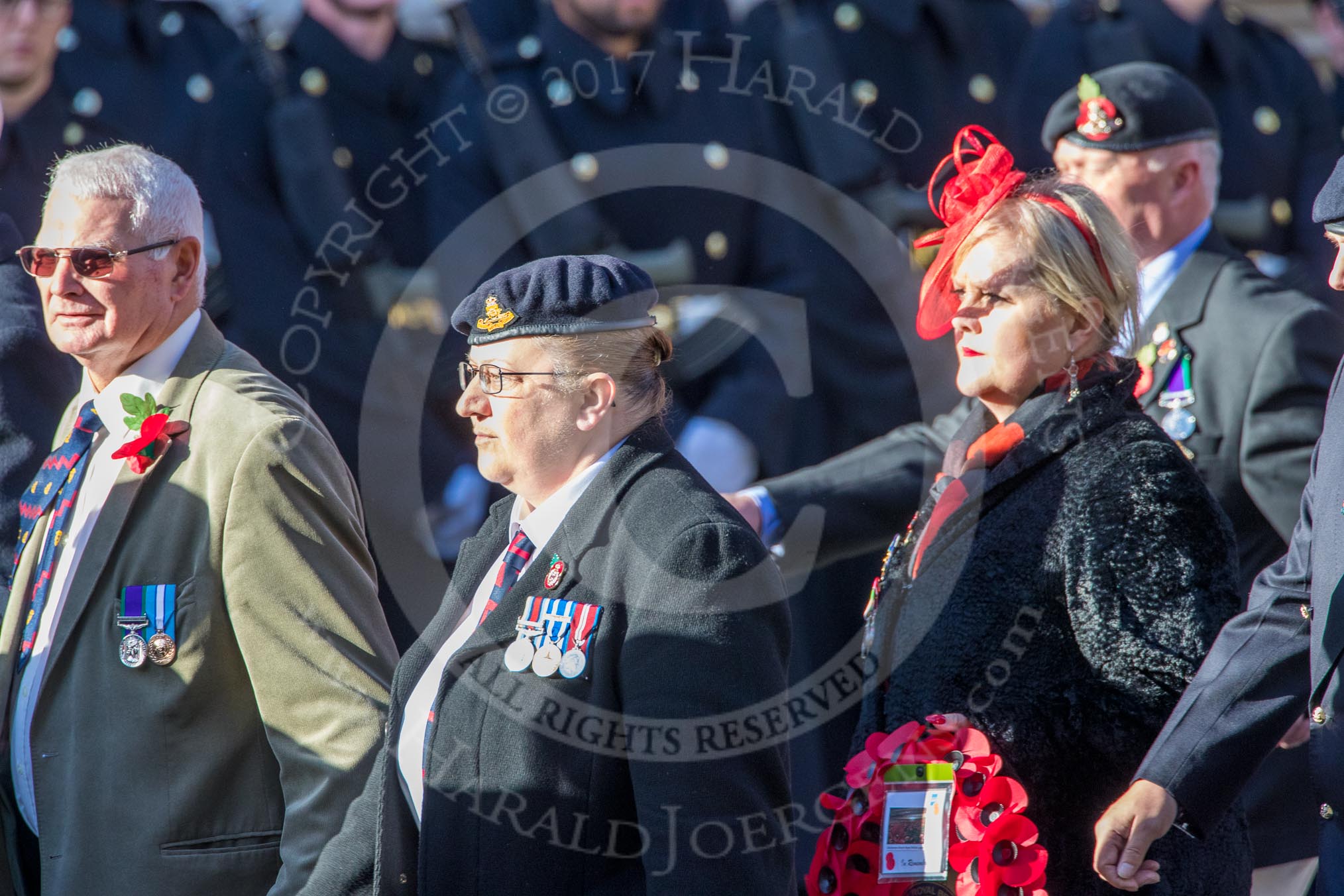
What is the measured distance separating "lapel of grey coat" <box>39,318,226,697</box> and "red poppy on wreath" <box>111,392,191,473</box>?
0.04 ft

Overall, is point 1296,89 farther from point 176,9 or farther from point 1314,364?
point 176,9

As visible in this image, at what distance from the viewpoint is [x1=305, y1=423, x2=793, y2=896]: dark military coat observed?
215 cm

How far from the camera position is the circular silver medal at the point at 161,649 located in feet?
8.82

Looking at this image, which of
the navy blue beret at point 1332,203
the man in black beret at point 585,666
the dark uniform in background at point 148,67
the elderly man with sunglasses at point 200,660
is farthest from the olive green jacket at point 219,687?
the dark uniform in background at point 148,67

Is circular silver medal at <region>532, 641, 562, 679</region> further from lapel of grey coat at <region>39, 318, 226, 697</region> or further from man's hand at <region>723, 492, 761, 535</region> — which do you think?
man's hand at <region>723, 492, 761, 535</region>

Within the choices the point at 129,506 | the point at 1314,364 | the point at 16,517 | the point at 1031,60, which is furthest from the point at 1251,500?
the point at 16,517

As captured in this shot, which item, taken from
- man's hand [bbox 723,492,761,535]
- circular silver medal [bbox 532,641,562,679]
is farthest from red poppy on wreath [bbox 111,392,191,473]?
man's hand [bbox 723,492,761,535]

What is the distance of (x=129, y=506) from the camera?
9.04 feet

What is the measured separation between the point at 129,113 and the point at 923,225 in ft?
7.36

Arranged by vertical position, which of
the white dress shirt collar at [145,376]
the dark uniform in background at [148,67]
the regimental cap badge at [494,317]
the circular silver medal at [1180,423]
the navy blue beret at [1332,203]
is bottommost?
the circular silver medal at [1180,423]

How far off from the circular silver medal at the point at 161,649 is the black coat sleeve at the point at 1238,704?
4.95 ft

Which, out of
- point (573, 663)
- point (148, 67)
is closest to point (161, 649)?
point (573, 663)

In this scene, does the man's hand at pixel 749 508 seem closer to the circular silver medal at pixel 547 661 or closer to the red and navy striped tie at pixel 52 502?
the circular silver medal at pixel 547 661

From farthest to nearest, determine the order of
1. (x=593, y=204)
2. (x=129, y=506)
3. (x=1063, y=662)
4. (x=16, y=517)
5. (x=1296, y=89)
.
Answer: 1. (x=1296, y=89)
2. (x=593, y=204)
3. (x=16, y=517)
4. (x=129, y=506)
5. (x=1063, y=662)
